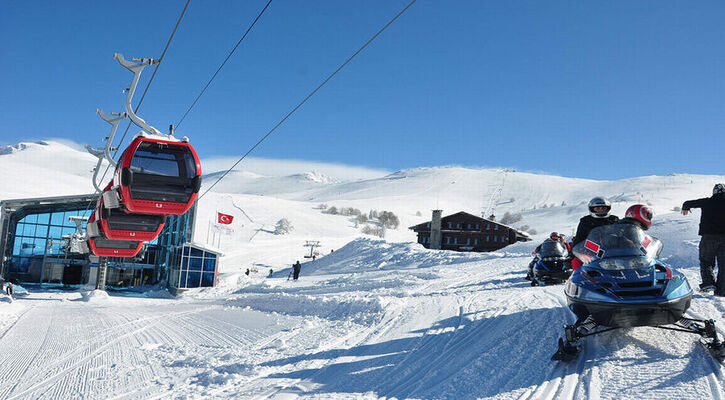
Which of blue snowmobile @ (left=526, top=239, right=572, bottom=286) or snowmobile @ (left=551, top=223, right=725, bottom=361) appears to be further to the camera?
blue snowmobile @ (left=526, top=239, right=572, bottom=286)

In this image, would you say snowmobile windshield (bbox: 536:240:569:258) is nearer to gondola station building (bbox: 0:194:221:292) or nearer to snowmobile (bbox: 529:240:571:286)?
snowmobile (bbox: 529:240:571:286)

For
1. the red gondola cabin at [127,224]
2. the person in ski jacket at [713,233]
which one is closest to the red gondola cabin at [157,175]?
the red gondola cabin at [127,224]

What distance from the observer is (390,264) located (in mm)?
30672

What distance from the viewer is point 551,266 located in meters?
14.7

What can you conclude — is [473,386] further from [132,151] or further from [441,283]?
[441,283]

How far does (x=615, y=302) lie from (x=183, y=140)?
9.06 meters

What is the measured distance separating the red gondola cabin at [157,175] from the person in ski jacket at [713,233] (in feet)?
31.7

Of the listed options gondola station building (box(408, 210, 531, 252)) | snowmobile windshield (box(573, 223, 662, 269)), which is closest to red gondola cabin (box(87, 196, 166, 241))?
snowmobile windshield (box(573, 223, 662, 269))

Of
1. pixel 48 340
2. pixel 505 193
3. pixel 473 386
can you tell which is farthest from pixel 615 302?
pixel 505 193

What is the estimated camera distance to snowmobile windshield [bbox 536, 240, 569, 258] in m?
15.0

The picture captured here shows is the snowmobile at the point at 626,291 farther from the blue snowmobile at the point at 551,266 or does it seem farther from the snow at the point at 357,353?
the blue snowmobile at the point at 551,266

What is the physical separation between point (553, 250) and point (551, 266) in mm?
745

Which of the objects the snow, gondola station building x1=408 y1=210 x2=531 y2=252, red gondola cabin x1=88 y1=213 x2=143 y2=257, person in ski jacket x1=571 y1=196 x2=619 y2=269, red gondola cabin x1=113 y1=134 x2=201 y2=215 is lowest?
the snow

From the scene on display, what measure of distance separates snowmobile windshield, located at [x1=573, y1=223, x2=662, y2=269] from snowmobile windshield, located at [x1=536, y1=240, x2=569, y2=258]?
9.63 metres
